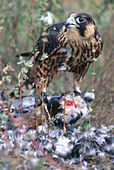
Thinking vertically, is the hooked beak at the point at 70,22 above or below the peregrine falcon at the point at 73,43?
above

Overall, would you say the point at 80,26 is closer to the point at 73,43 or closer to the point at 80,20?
the point at 80,20

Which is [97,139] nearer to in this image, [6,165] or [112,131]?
→ [112,131]

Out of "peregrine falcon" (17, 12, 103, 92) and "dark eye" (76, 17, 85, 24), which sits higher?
"dark eye" (76, 17, 85, 24)

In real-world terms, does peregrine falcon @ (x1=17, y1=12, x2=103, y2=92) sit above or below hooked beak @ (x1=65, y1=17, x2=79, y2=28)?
below

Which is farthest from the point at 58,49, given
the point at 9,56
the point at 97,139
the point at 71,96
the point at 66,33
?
the point at 9,56

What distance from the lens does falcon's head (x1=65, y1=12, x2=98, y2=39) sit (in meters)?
2.20

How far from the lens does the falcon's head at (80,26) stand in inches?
86.5

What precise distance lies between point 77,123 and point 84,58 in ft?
2.24

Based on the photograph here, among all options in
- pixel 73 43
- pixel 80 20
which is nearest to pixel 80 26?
pixel 80 20

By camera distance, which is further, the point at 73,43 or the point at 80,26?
the point at 73,43

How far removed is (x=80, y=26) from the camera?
7.38 ft

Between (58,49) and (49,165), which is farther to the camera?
(58,49)

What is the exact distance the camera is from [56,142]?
7.31 feet

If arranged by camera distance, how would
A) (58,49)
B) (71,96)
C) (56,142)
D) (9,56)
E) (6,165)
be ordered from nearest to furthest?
(6,165)
(56,142)
(58,49)
(71,96)
(9,56)
